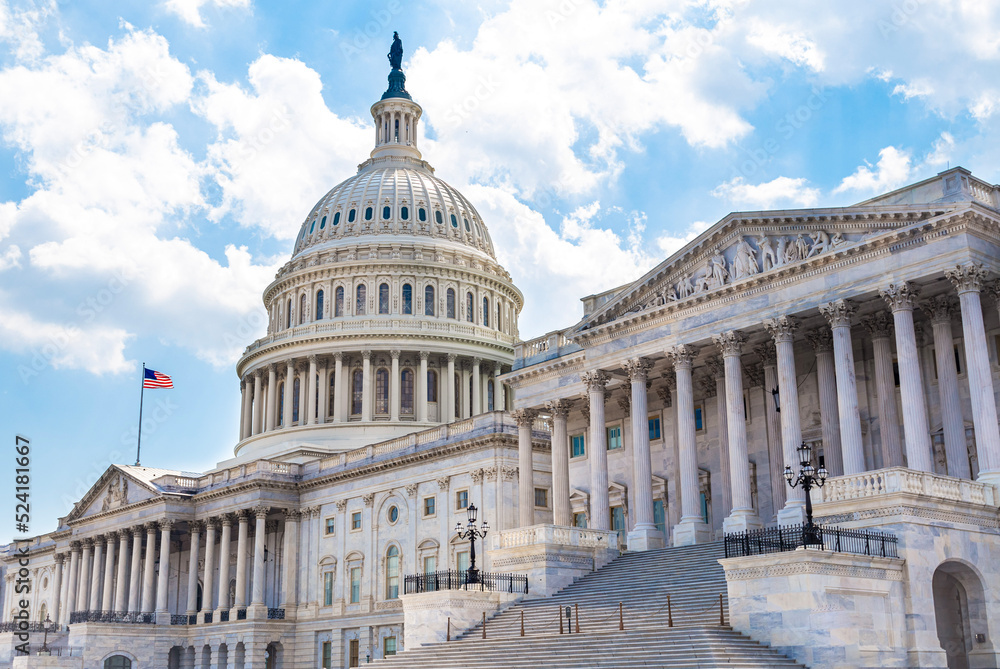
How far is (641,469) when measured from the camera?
49750 millimetres

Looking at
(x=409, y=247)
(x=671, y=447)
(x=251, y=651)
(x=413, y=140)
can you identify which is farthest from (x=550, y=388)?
(x=413, y=140)

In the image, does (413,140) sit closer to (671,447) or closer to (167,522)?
(167,522)

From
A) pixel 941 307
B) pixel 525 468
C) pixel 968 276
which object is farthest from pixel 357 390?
pixel 968 276

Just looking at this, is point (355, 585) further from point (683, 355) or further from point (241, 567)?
point (683, 355)

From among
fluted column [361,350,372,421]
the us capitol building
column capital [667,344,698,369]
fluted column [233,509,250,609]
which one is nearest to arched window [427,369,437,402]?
the us capitol building

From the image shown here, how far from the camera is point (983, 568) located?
119 ft

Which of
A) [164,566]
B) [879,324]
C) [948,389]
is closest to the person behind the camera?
[948,389]

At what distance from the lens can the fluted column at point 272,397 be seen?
99.5 meters

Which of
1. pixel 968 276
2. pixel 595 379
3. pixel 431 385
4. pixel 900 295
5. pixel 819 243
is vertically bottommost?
pixel 595 379

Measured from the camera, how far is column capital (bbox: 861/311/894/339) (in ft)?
148

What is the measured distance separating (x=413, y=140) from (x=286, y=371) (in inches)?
1188

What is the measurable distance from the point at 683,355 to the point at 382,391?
50671mm

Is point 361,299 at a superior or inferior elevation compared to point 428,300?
superior

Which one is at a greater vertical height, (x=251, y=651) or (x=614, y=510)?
(x=614, y=510)
